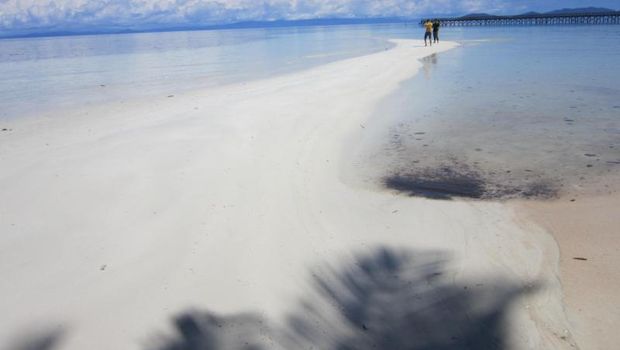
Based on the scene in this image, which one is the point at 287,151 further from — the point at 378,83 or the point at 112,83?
the point at 112,83

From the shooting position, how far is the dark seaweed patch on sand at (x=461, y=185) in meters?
5.54

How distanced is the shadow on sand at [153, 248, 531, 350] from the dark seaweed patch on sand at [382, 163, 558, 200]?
196 centimetres

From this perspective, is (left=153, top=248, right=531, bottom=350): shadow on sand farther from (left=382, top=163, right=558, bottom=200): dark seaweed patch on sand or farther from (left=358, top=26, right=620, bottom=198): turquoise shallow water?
(left=358, top=26, right=620, bottom=198): turquoise shallow water

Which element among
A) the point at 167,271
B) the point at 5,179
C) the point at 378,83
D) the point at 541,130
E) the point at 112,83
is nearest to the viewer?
the point at 167,271

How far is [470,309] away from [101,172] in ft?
14.7

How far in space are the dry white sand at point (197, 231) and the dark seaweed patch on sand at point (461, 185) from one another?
363 mm

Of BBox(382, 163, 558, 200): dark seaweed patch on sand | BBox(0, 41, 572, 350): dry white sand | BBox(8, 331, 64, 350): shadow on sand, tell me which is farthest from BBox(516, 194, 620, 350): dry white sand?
BBox(8, 331, 64, 350): shadow on sand

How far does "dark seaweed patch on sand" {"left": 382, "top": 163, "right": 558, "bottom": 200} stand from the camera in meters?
5.54

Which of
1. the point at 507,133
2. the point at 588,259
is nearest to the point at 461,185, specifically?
the point at 588,259

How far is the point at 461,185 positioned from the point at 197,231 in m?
3.48

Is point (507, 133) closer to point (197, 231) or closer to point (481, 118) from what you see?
point (481, 118)

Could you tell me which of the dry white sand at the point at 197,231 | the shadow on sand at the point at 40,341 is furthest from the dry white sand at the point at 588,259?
the shadow on sand at the point at 40,341

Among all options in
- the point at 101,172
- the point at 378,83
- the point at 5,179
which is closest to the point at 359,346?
the point at 101,172

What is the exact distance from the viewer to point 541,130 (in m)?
8.52
